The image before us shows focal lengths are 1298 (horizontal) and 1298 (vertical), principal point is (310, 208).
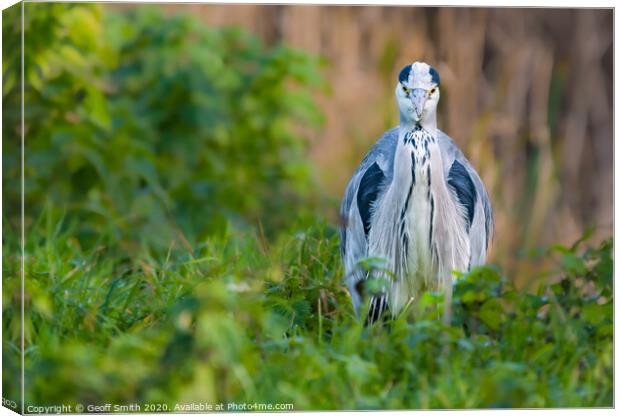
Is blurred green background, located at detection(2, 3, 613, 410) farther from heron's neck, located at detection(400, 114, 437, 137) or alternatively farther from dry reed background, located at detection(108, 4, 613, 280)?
heron's neck, located at detection(400, 114, 437, 137)

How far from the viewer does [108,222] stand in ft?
20.6

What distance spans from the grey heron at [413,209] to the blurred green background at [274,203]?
0.53 ft

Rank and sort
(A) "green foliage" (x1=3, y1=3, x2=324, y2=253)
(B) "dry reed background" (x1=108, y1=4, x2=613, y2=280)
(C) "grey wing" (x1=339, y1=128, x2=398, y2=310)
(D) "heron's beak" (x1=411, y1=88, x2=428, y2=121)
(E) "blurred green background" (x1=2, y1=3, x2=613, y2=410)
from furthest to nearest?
(B) "dry reed background" (x1=108, y1=4, x2=613, y2=280) < (A) "green foliage" (x1=3, y1=3, x2=324, y2=253) < (C) "grey wing" (x1=339, y1=128, x2=398, y2=310) < (D) "heron's beak" (x1=411, y1=88, x2=428, y2=121) < (E) "blurred green background" (x1=2, y1=3, x2=613, y2=410)

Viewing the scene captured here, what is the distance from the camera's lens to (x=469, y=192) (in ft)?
16.3

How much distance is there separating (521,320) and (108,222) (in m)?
2.42

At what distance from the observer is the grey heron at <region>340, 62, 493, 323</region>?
187 inches

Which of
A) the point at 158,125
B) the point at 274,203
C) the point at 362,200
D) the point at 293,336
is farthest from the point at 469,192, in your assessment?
the point at 158,125

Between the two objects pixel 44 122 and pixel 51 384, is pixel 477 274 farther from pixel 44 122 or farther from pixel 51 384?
pixel 44 122

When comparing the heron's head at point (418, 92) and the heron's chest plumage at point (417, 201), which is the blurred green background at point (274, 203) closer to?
the heron's chest plumage at point (417, 201)

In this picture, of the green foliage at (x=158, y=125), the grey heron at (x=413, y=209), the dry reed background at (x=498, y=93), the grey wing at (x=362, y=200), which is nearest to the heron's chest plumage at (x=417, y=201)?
the grey heron at (x=413, y=209)

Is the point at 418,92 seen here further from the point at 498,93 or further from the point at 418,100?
the point at 498,93

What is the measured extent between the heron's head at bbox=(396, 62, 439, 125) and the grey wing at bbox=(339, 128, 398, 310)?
0.18 m

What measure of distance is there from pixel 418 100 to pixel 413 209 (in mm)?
406

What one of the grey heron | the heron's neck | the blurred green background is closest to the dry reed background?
the blurred green background
